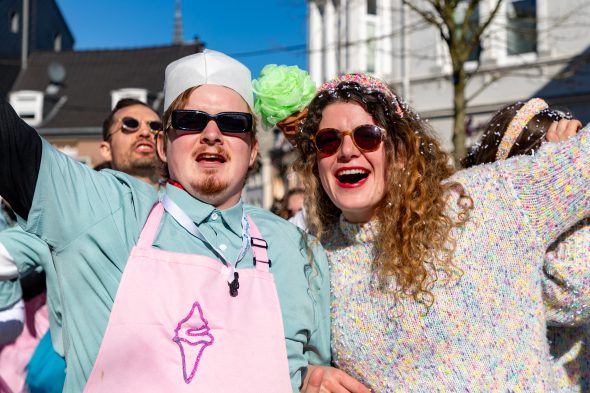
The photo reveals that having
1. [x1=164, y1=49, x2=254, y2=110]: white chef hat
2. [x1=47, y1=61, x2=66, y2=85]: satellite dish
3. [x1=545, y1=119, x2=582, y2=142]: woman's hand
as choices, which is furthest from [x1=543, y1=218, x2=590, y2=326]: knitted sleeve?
[x1=47, y1=61, x2=66, y2=85]: satellite dish

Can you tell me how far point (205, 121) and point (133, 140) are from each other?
1871 millimetres

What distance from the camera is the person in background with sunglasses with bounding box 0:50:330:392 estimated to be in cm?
181

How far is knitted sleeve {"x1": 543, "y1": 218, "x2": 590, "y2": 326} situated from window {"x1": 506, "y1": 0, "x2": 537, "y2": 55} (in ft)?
40.6

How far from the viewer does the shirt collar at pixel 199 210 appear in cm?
215

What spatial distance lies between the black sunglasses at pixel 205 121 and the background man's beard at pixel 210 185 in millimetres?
172

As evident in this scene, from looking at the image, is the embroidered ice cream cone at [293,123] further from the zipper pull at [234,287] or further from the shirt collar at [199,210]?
the zipper pull at [234,287]

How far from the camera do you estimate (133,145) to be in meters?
3.92

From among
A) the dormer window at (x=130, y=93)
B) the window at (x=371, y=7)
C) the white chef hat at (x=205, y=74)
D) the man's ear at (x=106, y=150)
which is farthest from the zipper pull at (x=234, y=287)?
the dormer window at (x=130, y=93)

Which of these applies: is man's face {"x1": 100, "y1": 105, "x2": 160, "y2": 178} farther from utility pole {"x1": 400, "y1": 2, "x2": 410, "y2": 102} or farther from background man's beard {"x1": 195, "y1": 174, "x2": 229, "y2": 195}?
utility pole {"x1": 400, "y1": 2, "x2": 410, "y2": 102}

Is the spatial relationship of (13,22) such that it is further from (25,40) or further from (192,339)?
(192,339)

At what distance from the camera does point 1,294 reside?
3.05 metres

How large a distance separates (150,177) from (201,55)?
159 cm

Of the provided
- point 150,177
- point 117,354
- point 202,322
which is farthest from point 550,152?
point 150,177

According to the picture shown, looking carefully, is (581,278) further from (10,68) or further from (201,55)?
(10,68)
